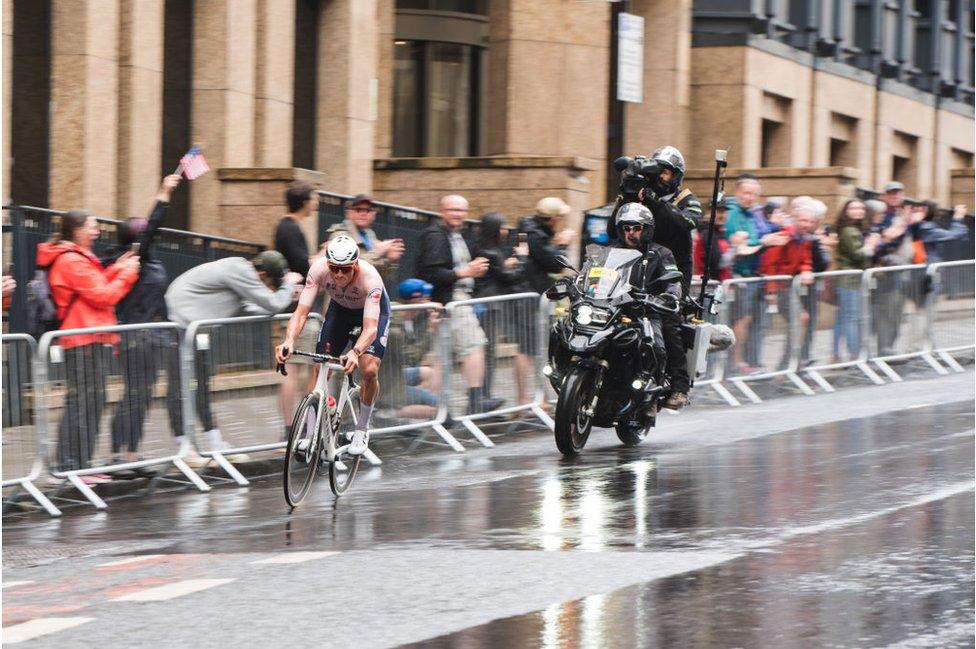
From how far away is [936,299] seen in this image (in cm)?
2008

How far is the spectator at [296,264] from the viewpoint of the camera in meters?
13.1

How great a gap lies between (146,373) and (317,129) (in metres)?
10.5

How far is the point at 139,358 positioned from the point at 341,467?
1.65 m

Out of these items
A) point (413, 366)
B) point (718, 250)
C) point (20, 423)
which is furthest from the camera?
point (718, 250)

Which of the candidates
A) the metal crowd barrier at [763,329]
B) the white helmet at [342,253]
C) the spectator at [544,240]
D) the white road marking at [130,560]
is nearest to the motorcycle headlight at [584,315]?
the white helmet at [342,253]

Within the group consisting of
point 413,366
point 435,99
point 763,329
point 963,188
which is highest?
point 435,99

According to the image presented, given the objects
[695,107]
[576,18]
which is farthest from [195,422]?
[695,107]

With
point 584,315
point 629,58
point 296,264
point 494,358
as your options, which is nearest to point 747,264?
point 629,58

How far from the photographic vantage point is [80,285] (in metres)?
12.3

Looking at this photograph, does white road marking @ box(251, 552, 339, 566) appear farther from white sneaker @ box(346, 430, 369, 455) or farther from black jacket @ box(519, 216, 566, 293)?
black jacket @ box(519, 216, 566, 293)

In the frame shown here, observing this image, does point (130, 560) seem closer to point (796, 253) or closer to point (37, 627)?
point (37, 627)

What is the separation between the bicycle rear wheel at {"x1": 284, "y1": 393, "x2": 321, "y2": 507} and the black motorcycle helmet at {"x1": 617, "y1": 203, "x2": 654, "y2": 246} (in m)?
3.28

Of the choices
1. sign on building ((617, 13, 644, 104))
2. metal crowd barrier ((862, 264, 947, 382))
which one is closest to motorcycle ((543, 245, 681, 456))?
sign on building ((617, 13, 644, 104))

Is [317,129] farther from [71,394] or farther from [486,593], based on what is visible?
[486,593]
